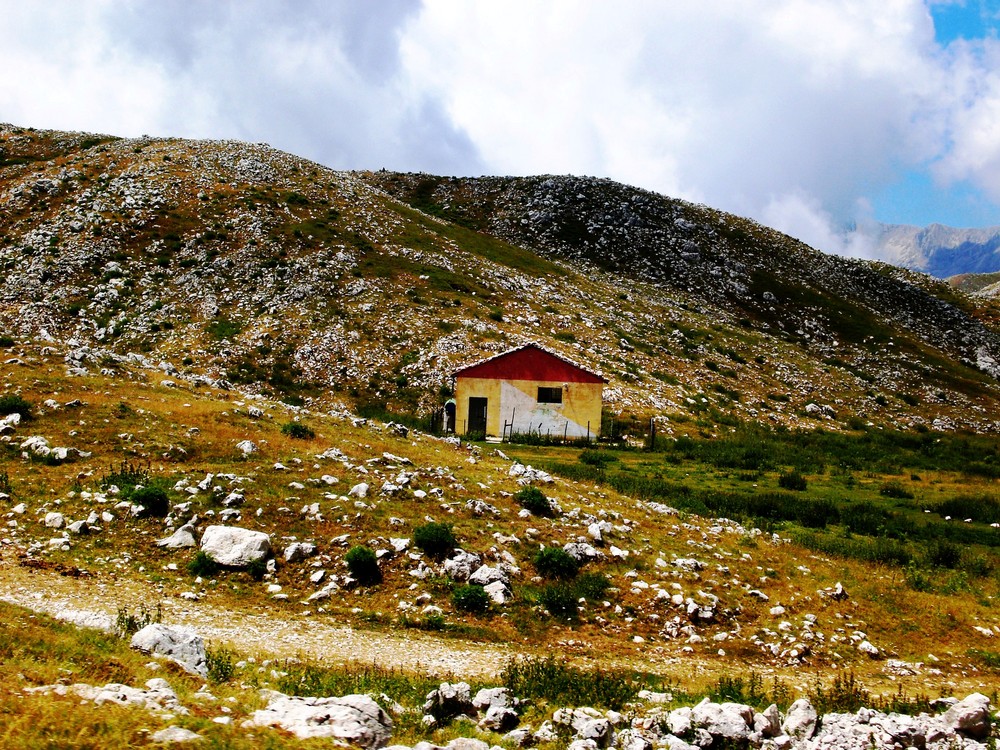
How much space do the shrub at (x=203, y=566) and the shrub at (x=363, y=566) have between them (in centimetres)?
304

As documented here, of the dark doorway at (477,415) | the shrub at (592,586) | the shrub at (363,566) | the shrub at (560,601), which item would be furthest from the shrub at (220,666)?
the dark doorway at (477,415)

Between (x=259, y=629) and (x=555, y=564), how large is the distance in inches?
287

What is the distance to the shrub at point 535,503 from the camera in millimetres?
19891

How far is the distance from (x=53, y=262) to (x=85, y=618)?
55.5 metres

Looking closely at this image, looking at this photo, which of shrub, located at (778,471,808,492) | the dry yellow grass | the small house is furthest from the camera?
the small house

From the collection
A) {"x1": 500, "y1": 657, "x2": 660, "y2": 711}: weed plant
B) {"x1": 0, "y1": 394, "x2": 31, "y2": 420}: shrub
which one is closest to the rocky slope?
{"x1": 0, "y1": 394, "x2": 31, "y2": 420}: shrub

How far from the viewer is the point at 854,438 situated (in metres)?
51.0

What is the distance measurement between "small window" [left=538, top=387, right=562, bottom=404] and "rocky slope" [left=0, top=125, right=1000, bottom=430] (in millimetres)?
6914

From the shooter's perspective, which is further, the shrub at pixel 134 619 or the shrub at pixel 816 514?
the shrub at pixel 816 514

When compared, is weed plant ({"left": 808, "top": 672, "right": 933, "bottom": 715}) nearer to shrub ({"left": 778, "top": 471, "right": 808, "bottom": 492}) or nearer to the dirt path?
the dirt path

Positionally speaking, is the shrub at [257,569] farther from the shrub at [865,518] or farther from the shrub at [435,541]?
the shrub at [865,518]

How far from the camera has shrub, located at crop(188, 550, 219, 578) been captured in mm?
14484

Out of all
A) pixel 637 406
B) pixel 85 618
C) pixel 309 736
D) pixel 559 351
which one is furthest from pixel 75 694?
pixel 559 351

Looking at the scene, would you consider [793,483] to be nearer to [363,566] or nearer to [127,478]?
[363,566]
